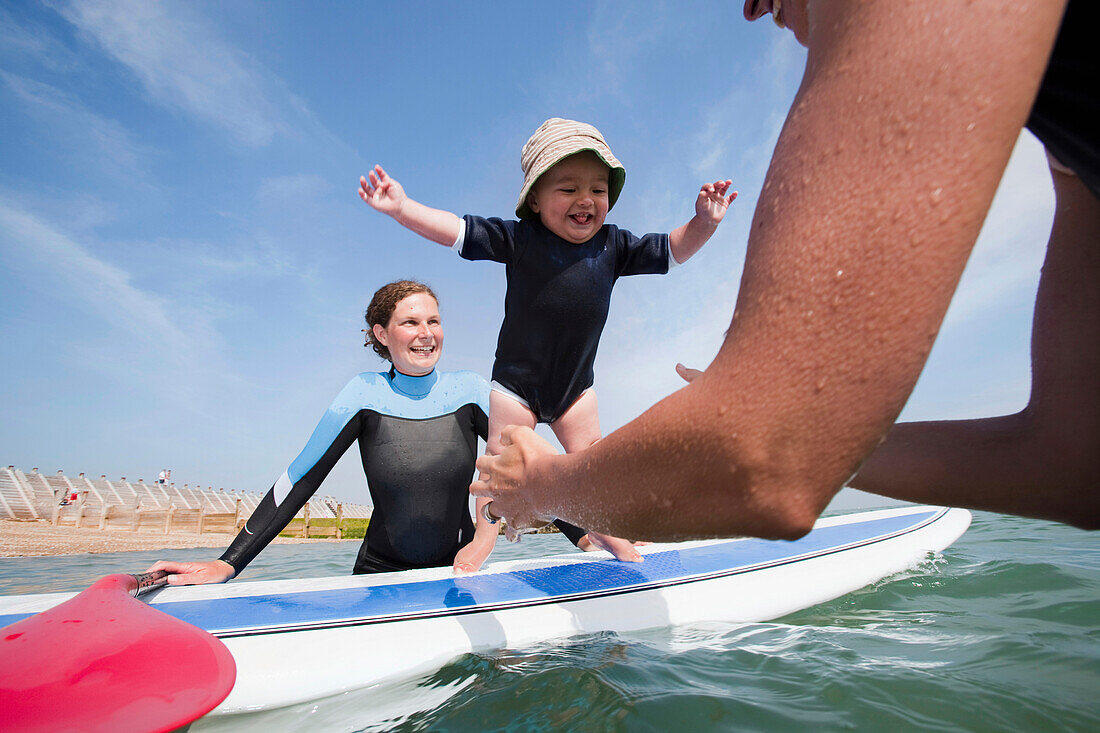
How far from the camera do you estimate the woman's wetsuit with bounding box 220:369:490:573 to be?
3.34 m

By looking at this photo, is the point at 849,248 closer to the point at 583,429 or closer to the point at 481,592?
the point at 481,592

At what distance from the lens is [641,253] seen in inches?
119

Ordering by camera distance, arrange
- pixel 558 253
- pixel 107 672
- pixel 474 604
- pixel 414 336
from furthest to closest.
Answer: pixel 414 336
pixel 558 253
pixel 474 604
pixel 107 672

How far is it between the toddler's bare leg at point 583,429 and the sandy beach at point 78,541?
11.9m

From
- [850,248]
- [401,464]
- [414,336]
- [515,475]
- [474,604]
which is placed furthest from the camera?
[414,336]

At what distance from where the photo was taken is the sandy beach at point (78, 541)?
11.3 m

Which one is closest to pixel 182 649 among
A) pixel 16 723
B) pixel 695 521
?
pixel 16 723

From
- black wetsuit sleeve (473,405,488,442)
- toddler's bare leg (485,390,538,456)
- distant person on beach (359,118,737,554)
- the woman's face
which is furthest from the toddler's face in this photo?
black wetsuit sleeve (473,405,488,442)

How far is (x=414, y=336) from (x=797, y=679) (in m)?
2.86

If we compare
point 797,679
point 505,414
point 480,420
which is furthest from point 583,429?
point 797,679

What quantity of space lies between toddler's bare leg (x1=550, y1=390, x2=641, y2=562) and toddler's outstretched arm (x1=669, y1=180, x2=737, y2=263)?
3.07 ft

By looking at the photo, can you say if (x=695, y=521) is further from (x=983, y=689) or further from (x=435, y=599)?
(x=435, y=599)

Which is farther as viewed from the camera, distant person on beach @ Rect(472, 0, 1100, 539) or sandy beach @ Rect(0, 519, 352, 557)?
sandy beach @ Rect(0, 519, 352, 557)

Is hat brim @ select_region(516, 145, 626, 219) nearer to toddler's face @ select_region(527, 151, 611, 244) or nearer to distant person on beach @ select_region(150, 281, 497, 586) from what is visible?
toddler's face @ select_region(527, 151, 611, 244)
